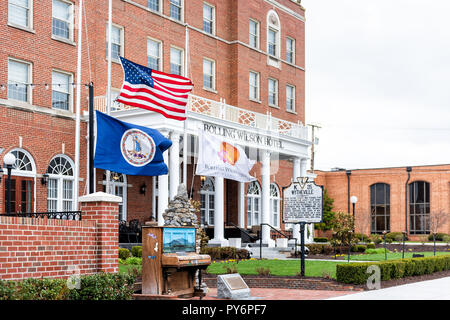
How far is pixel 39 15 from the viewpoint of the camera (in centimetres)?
2588

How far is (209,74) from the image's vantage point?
35281mm

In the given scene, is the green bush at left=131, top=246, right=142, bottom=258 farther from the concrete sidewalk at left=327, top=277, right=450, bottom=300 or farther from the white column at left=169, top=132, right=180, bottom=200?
the concrete sidewalk at left=327, top=277, right=450, bottom=300

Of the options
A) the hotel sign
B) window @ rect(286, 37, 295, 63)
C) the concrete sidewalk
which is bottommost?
the concrete sidewalk

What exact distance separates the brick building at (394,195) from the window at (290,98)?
19182mm

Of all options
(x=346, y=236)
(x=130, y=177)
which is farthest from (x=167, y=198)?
(x=346, y=236)

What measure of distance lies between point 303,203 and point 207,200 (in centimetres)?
1655

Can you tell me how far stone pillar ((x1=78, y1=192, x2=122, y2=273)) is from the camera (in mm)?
13281

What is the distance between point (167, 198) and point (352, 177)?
40723 millimetres

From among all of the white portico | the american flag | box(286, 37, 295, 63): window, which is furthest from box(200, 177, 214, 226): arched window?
the american flag

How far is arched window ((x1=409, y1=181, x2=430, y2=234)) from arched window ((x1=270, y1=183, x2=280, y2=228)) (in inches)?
Answer: 934

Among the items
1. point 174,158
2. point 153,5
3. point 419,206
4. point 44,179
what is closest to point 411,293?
point 174,158

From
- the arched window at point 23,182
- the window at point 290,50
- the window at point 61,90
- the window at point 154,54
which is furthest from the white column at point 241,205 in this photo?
the arched window at point 23,182

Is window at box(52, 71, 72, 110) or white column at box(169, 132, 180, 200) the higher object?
window at box(52, 71, 72, 110)
